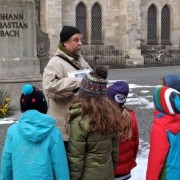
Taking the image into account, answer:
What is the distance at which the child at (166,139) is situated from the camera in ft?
12.4

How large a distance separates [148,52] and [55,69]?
27.5 m

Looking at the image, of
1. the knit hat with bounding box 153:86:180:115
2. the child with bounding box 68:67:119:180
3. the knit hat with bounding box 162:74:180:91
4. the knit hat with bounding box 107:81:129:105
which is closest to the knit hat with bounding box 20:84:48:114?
the child with bounding box 68:67:119:180

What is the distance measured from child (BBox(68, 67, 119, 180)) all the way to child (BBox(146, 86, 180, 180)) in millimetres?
567

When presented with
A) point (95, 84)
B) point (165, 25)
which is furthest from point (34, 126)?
point (165, 25)

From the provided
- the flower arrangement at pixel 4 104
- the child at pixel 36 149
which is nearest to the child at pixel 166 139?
the child at pixel 36 149

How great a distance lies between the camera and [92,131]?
3.32 m

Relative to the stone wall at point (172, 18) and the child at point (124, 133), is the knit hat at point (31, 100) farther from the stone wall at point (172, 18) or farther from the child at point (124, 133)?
the stone wall at point (172, 18)

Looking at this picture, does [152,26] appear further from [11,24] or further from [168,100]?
[168,100]

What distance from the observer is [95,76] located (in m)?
3.44

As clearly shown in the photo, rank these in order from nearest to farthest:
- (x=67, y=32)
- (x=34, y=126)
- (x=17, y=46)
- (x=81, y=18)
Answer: (x=34, y=126) < (x=67, y=32) < (x=17, y=46) < (x=81, y=18)

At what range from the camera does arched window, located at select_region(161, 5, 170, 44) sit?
33281 mm

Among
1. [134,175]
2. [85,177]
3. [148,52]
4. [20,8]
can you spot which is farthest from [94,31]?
[85,177]

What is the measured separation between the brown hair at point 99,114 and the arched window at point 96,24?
27.8 metres

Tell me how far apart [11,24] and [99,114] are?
7356 mm
